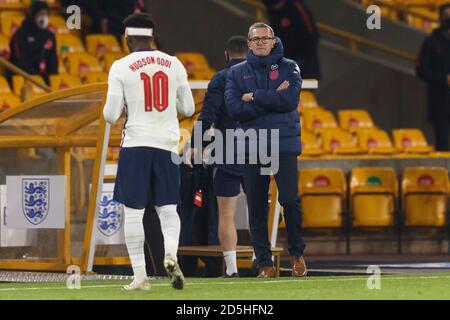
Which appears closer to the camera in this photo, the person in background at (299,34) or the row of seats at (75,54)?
the row of seats at (75,54)

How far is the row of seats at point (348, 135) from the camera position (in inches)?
847

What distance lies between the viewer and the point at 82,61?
21.8 metres

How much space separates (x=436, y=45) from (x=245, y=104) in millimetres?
9124

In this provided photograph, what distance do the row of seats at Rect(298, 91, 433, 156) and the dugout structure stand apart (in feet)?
18.5

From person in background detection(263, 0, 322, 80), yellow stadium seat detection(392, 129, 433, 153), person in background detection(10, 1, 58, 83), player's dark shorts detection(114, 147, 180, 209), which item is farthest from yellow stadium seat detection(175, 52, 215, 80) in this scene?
player's dark shorts detection(114, 147, 180, 209)

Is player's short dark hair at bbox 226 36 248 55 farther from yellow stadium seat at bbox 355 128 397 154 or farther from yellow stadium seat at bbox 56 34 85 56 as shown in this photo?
yellow stadium seat at bbox 56 34 85 56

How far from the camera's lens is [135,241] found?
1236 cm

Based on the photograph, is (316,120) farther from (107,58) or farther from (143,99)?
(143,99)

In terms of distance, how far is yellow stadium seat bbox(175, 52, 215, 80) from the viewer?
73.3 ft

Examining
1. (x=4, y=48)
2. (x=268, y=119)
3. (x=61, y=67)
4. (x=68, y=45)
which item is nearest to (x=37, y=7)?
(x=4, y=48)

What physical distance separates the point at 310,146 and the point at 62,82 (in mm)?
3176

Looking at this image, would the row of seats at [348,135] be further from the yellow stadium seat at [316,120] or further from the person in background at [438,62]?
the person in background at [438,62]

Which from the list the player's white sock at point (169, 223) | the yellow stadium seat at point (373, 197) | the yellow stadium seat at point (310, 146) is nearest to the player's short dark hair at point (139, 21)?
the player's white sock at point (169, 223)
